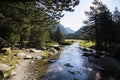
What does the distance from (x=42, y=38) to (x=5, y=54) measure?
20614 millimetres

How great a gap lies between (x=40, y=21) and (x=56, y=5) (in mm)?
4074

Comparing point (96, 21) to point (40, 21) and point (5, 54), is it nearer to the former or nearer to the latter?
point (5, 54)

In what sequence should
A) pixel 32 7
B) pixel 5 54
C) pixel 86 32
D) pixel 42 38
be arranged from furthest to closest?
pixel 86 32, pixel 42 38, pixel 5 54, pixel 32 7

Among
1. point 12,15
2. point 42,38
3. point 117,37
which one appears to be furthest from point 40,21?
point 117,37

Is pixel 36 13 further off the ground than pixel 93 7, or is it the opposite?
pixel 93 7

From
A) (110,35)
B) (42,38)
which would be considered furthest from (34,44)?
(110,35)

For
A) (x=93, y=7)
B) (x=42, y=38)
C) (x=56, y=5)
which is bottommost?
(x=42, y=38)

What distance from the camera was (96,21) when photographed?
181 feet

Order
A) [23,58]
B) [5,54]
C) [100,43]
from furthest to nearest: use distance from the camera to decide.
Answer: [100,43], [23,58], [5,54]

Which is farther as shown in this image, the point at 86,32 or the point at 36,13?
the point at 86,32

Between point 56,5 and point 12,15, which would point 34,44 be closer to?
point 12,15

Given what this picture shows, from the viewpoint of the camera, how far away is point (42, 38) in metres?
50.2

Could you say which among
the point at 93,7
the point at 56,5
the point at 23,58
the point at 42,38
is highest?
the point at 93,7

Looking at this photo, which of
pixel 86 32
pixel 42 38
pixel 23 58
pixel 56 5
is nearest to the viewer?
pixel 56 5
